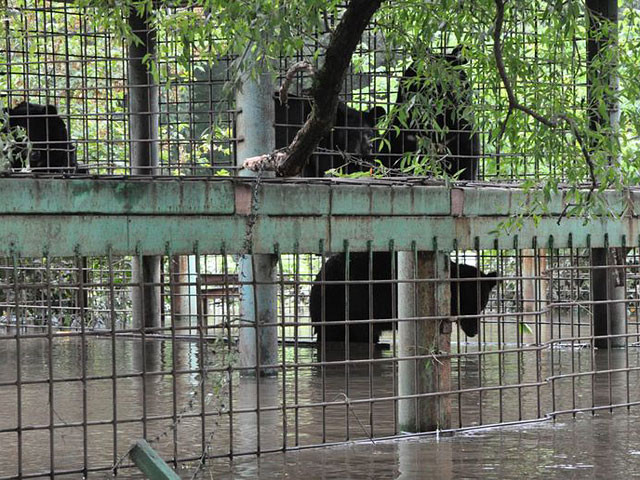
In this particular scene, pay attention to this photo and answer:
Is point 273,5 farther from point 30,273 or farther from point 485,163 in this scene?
point 30,273

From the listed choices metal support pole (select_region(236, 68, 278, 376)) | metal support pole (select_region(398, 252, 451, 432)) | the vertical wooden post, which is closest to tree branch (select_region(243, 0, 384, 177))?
metal support pole (select_region(398, 252, 451, 432))

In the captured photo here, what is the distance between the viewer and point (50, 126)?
49.6 ft

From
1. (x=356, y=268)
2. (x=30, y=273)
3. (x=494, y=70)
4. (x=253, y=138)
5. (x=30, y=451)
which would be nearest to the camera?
(x=494, y=70)

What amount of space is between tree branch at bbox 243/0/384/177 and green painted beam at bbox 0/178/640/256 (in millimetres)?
353

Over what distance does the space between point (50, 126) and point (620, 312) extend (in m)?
7.30

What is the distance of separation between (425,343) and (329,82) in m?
2.04

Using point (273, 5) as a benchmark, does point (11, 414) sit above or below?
below

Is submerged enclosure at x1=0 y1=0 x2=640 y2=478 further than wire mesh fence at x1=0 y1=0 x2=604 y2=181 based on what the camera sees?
No

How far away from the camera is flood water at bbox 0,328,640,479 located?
745 cm

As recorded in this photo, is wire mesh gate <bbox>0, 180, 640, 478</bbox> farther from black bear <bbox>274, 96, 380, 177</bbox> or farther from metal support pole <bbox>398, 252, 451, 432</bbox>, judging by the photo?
black bear <bbox>274, 96, 380, 177</bbox>

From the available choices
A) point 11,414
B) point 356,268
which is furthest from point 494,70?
point 356,268

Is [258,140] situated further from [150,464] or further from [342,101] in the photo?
[150,464]

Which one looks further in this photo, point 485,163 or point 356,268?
point 356,268

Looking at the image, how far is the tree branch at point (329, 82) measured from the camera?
24.2ft
